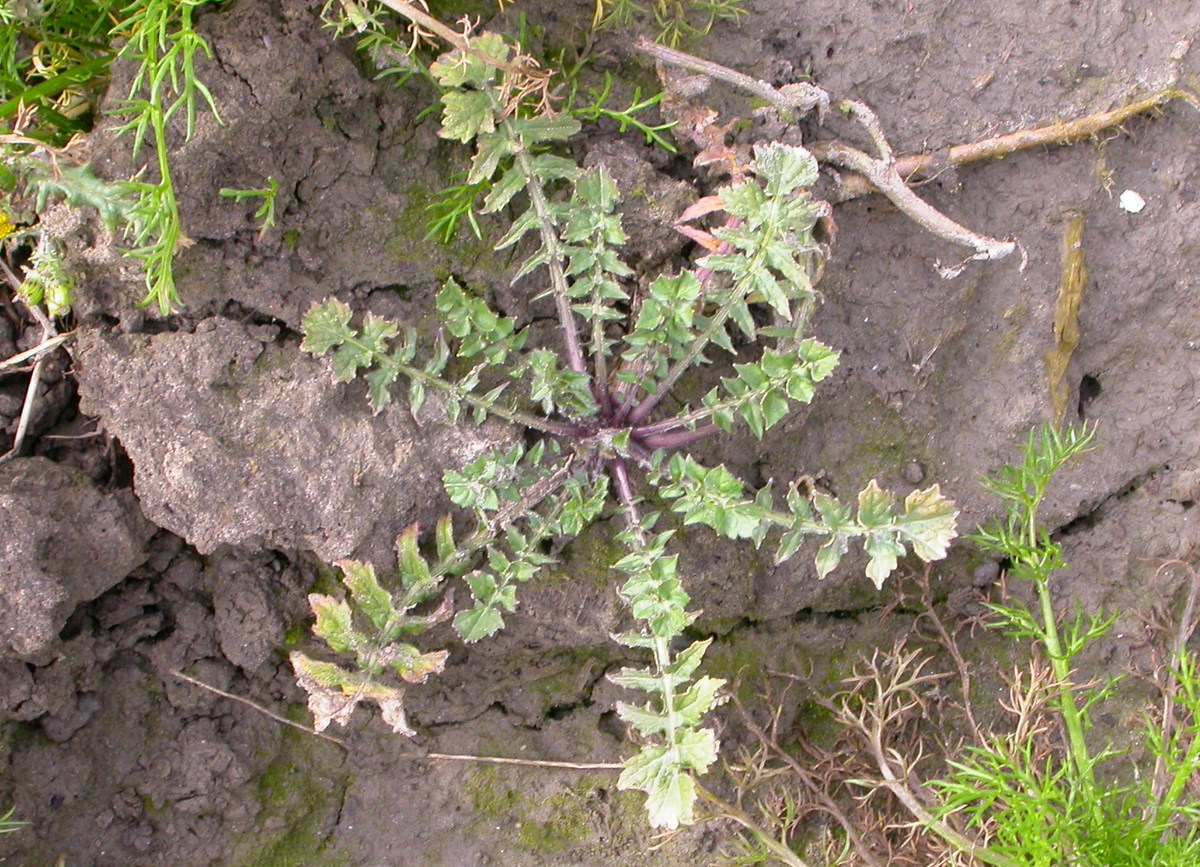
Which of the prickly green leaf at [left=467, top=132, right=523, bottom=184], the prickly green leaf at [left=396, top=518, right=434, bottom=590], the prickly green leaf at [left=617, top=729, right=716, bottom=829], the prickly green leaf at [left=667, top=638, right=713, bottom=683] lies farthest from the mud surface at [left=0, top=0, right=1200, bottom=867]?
the prickly green leaf at [left=617, top=729, right=716, bottom=829]

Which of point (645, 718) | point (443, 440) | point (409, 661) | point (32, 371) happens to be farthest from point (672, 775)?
point (32, 371)

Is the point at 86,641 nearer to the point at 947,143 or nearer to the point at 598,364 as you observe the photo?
the point at 598,364

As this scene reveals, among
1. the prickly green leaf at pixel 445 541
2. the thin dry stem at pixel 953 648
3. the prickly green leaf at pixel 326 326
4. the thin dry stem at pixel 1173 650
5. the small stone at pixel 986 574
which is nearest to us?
the prickly green leaf at pixel 326 326

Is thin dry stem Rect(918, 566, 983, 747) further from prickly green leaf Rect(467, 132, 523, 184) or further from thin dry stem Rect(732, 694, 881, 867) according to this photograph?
prickly green leaf Rect(467, 132, 523, 184)

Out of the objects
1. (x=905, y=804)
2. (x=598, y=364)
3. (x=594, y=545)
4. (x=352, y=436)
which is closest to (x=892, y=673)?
(x=905, y=804)

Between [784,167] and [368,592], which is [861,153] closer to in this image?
[784,167]

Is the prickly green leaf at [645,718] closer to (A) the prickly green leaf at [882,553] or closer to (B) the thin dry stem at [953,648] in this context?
(A) the prickly green leaf at [882,553]

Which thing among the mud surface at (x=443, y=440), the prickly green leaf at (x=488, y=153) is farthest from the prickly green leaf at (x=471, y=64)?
the mud surface at (x=443, y=440)
